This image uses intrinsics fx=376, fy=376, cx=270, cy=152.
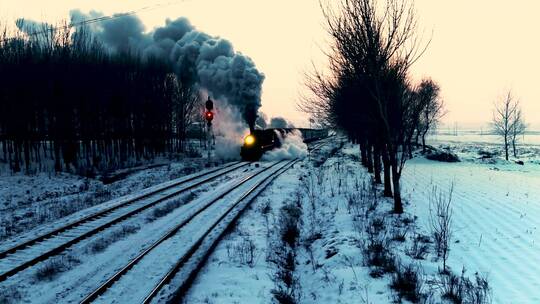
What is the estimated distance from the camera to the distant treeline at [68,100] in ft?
81.6

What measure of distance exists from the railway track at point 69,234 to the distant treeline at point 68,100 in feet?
37.2

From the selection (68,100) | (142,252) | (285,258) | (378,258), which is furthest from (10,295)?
(68,100)

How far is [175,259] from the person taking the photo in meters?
7.64

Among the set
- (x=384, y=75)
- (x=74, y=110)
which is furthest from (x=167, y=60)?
(x=384, y=75)

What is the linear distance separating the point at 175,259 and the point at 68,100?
73.1 feet

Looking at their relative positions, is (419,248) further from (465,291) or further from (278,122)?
(278,122)

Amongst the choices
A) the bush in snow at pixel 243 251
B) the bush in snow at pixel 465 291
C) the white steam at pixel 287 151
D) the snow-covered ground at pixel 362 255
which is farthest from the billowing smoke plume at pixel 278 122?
the bush in snow at pixel 465 291

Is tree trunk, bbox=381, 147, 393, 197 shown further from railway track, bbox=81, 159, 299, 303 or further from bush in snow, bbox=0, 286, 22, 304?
bush in snow, bbox=0, 286, 22, 304

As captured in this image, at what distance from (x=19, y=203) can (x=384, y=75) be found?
14.8m

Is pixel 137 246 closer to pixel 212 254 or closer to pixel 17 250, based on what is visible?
pixel 212 254

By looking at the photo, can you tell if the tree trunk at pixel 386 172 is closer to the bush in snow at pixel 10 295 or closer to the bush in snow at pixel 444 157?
the bush in snow at pixel 10 295

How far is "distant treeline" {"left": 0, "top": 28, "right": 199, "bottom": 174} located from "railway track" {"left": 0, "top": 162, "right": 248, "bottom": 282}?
447 inches

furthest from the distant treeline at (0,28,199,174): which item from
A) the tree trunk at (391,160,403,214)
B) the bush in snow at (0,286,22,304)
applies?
the tree trunk at (391,160,403,214)

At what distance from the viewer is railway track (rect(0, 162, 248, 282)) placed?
776cm
